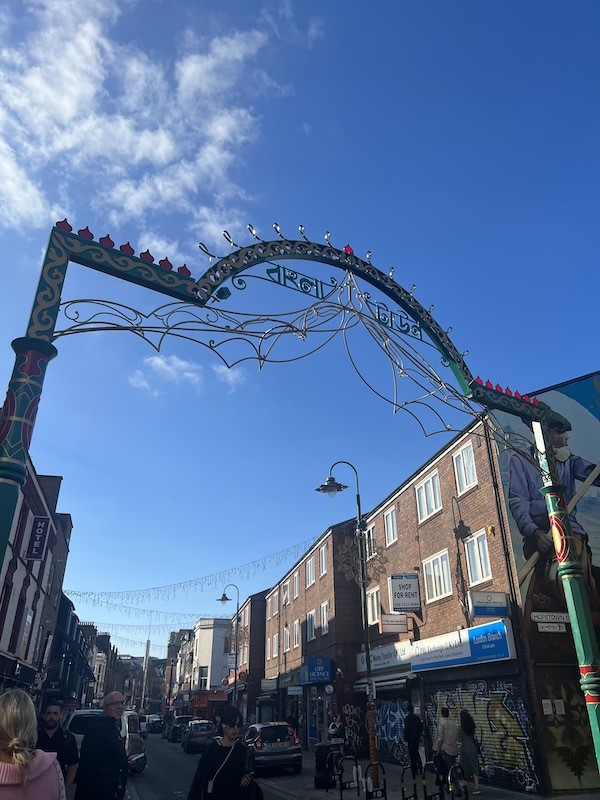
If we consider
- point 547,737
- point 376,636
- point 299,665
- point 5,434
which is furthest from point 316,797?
point 299,665

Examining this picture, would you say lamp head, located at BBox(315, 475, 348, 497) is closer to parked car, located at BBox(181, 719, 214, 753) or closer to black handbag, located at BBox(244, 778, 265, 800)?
black handbag, located at BBox(244, 778, 265, 800)

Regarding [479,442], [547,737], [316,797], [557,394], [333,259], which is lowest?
[316,797]

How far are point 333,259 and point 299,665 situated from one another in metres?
30.0

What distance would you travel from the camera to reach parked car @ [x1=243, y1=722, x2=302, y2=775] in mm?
19672

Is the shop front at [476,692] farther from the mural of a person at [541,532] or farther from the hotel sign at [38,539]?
the hotel sign at [38,539]

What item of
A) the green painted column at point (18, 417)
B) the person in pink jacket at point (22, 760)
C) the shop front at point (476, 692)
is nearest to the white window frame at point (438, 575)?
the shop front at point (476, 692)

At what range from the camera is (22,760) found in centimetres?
269

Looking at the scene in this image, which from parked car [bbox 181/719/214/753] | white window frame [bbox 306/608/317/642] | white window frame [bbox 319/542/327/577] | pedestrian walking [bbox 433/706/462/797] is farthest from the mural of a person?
parked car [bbox 181/719/214/753]

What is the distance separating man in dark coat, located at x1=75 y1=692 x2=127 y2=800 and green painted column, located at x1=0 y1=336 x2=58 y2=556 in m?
2.44

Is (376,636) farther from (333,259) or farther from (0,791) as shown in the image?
(0,791)

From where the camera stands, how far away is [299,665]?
3294 centimetres

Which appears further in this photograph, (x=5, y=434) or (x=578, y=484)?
(x=578, y=484)

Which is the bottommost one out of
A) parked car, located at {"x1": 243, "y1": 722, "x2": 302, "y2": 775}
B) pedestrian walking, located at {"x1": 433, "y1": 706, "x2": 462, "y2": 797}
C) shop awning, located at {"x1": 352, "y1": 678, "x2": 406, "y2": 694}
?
parked car, located at {"x1": 243, "y1": 722, "x2": 302, "y2": 775}

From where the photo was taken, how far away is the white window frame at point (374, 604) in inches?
989
